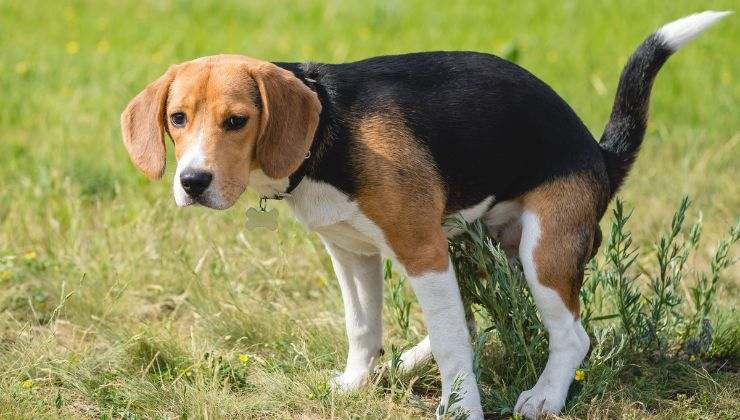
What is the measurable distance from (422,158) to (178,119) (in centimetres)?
88

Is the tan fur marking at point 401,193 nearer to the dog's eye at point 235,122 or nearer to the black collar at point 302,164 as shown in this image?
the black collar at point 302,164

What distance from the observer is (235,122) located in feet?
12.0

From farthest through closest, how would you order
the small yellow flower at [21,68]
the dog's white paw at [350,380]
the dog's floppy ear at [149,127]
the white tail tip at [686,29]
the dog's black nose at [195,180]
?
1. the small yellow flower at [21,68]
2. the dog's white paw at [350,380]
3. the white tail tip at [686,29]
4. the dog's floppy ear at [149,127]
5. the dog's black nose at [195,180]

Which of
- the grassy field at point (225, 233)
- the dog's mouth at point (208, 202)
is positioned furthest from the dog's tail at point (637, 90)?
the dog's mouth at point (208, 202)

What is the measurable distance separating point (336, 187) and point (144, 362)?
127 cm

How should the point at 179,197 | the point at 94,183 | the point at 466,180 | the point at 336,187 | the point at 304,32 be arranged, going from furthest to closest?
the point at 304,32 → the point at 94,183 → the point at 466,180 → the point at 336,187 → the point at 179,197

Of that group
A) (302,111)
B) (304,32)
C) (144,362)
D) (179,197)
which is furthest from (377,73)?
(304,32)

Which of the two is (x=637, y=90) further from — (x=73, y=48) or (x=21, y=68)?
(x=73, y=48)

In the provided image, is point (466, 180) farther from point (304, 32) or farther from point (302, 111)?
point (304, 32)

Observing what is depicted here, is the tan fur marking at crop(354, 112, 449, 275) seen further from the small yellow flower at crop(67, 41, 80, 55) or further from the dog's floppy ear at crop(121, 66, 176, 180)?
the small yellow flower at crop(67, 41, 80, 55)

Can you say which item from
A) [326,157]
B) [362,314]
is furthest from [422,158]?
[362,314]

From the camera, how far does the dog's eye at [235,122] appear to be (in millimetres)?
3639

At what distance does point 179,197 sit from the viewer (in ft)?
11.8

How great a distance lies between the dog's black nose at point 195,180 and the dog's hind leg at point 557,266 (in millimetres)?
1269
